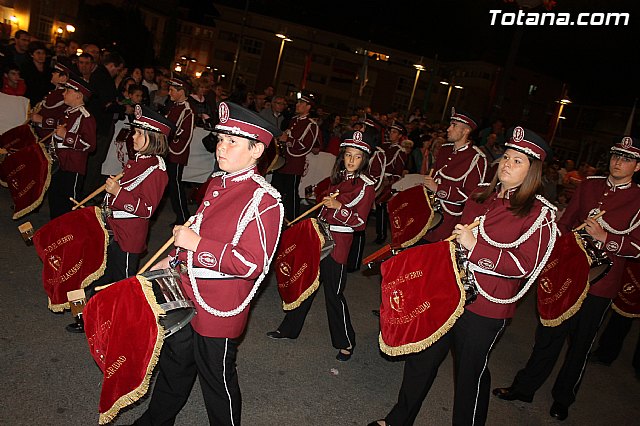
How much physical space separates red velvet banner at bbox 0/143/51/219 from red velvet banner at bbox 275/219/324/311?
10.2 ft

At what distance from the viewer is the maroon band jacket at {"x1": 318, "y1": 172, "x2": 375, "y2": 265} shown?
4.95 m

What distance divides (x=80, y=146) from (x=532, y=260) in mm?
4984

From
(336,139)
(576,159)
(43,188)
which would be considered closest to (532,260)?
(43,188)

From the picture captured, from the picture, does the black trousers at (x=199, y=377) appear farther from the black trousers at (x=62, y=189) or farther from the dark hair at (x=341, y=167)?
the black trousers at (x=62, y=189)

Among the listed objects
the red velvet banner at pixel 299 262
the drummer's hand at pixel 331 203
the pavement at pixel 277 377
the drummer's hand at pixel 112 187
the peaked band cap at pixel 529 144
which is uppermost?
the peaked band cap at pixel 529 144

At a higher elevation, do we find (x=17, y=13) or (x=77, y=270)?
(x=17, y=13)

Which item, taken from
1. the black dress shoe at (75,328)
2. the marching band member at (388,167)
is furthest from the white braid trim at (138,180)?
the marching band member at (388,167)

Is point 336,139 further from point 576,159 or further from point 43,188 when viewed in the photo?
point 576,159

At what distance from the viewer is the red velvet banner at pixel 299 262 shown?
481 centimetres

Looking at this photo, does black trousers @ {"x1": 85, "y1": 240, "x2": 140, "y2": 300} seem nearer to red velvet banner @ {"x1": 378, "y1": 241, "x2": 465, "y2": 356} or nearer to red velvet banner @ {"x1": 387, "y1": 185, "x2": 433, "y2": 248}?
red velvet banner @ {"x1": 378, "y1": 241, "x2": 465, "y2": 356}

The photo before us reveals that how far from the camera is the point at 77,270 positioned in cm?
445

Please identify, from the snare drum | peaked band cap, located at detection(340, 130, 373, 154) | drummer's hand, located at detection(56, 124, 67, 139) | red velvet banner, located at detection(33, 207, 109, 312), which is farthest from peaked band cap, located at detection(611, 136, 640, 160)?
drummer's hand, located at detection(56, 124, 67, 139)

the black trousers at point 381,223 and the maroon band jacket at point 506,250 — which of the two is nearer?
the maroon band jacket at point 506,250

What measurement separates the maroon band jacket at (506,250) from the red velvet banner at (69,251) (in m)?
3.14
